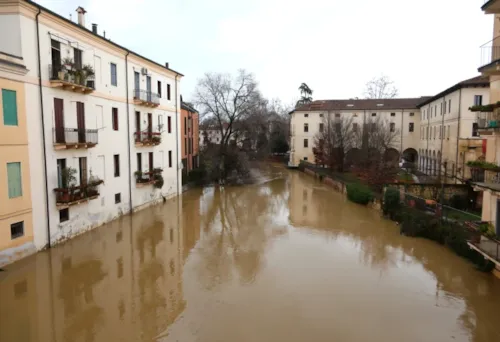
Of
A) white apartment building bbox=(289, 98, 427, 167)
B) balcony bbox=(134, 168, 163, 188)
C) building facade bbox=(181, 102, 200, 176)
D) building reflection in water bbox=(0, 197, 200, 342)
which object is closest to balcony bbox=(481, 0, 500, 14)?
building reflection in water bbox=(0, 197, 200, 342)

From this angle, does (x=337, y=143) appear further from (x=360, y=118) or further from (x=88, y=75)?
(x=88, y=75)

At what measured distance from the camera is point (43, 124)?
15.9 m

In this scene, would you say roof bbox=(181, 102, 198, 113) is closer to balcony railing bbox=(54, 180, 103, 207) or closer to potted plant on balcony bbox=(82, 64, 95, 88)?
potted plant on balcony bbox=(82, 64, 95, 88)

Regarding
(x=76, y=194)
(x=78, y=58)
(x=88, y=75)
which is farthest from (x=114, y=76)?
(x=76, y=194)

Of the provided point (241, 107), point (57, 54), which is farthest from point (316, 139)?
point (57, 54)

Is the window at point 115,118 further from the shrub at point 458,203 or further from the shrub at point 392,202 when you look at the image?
the shrub at point 458,203

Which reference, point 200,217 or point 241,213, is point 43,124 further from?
point 241,213

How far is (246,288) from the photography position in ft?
42.4

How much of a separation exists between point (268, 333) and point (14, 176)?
11241 mm

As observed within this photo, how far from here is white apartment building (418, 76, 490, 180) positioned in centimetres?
3005

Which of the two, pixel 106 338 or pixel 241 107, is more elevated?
pixel 241 107

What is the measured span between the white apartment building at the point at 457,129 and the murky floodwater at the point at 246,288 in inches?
518

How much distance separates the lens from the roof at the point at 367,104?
5312 cm

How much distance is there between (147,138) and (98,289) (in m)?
14.1
